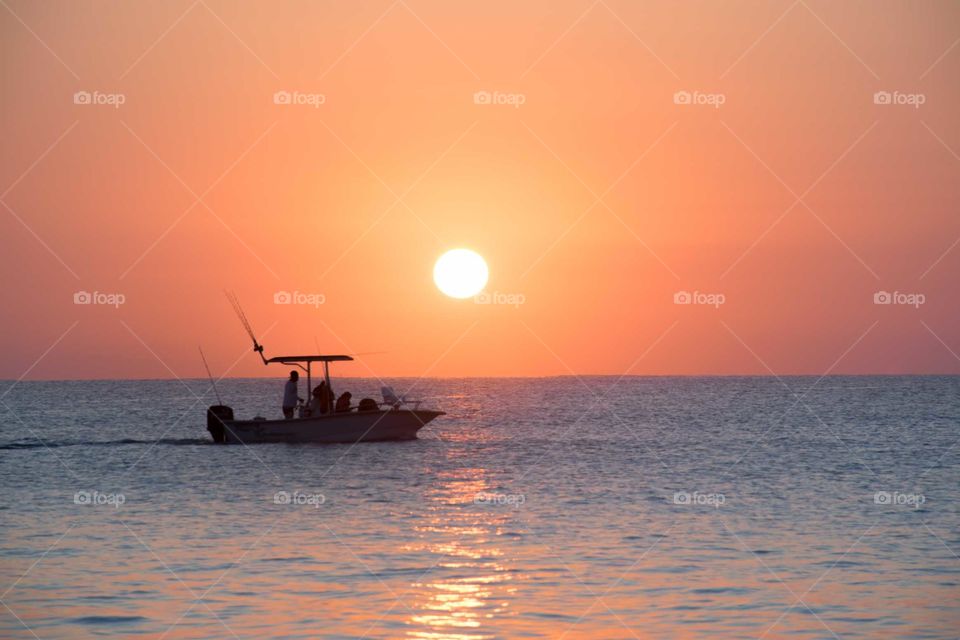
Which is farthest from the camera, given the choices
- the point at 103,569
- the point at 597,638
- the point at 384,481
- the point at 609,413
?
the point at 609,413

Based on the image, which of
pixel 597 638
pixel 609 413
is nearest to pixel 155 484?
pixel 597 638

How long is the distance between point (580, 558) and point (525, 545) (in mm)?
1917

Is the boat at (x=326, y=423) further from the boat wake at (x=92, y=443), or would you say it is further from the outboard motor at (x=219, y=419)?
the boat wake at (x=92, y=443)

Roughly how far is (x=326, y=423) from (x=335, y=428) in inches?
29.5

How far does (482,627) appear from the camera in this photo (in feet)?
57.0

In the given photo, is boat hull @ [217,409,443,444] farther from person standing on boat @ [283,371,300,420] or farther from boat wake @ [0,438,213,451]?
boat wake @ [0,438,213,451]

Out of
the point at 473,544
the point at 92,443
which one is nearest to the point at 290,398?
the point at 92,443

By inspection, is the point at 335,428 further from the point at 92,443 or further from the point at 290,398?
the point at 92,443

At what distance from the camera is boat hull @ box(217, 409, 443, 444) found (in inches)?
1866

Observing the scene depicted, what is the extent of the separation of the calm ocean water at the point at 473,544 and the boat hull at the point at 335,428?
59 centimetres

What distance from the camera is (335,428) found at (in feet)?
157

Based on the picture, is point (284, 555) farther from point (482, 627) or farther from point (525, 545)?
point (482, 627)

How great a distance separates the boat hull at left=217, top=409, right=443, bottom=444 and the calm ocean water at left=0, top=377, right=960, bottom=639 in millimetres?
591

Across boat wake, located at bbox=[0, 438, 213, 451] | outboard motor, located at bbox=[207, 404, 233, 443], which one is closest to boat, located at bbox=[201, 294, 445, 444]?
outboard motor, located at bbox=[207, 404, 233, 443]
